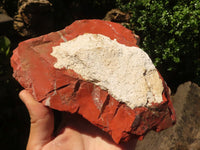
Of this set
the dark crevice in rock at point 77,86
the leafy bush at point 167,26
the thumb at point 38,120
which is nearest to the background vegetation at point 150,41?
the leafy bush at point 167,26

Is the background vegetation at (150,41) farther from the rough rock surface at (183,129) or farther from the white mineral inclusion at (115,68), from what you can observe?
the white mineral inclusion at (115,68)

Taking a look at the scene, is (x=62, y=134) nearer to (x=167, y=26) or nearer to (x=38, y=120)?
(x=38, y=120)

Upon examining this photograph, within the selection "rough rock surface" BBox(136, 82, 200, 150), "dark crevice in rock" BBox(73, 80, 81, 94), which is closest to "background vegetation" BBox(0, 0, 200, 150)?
"rough rock surface" BBox(136, 82, 200, 150)

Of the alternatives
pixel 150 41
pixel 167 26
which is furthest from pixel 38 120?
pixel 167 26

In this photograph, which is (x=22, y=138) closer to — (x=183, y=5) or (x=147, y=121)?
(x=147, y=121)

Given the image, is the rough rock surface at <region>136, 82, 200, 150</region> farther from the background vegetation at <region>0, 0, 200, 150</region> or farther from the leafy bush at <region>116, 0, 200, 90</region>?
the leafy bush at <region>116, 0, 200, 90</region>

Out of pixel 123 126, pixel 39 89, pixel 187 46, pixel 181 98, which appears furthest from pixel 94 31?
pixel 181 98
